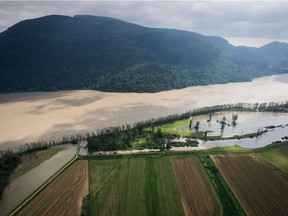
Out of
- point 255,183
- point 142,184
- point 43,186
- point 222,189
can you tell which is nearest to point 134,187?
point 142,184

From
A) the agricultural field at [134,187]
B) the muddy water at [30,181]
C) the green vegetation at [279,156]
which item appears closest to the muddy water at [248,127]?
the green vegetation at [279,156]

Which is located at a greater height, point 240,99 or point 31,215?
point 240,99

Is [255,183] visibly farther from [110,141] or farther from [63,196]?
[63,196]

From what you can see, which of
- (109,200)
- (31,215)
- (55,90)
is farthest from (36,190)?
(55,90)

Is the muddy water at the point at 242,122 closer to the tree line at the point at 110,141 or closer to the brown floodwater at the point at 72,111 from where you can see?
the brown floodwater at the point at 72,111

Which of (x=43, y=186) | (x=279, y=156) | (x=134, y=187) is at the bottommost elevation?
(x=43, y=186)

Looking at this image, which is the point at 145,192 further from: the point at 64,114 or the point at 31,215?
the point at 64,114

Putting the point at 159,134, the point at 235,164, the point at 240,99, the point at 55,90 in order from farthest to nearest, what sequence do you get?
the point at 55,90
the point at 240,99
the point at 159,134
the point at 235,164
